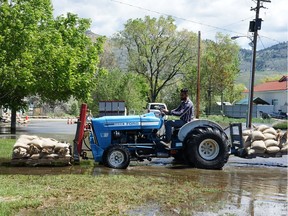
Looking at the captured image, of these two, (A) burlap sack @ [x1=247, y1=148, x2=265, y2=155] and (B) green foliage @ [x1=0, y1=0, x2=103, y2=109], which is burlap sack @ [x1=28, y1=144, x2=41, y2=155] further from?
(B) green foliage @ [x1=0, y1=0, x2=103, y2=109]

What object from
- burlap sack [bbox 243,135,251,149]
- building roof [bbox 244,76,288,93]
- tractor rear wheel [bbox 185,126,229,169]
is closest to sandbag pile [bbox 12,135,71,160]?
tractor rear wheel [bbox 185,126,229,169]

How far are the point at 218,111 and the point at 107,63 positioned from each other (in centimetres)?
2471

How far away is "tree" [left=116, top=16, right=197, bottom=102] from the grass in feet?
155

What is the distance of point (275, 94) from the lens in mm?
66562

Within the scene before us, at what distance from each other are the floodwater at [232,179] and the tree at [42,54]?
9173 mm

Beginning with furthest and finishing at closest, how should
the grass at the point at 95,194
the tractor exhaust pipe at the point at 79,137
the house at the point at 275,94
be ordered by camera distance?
1. the house at the point at 275,94
2. the tractor exhaust pipe at the point at 79,137
3. the grass at the point at 95,194

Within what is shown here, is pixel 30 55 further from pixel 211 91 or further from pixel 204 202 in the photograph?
pixel 211 91

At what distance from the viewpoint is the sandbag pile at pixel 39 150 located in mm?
10562

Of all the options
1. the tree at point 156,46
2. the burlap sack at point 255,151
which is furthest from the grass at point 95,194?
the tree at point 156,46

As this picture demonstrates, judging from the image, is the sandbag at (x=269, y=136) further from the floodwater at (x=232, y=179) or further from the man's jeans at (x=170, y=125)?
the man's jeans at (x=170, y=125)

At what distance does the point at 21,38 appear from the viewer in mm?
18750

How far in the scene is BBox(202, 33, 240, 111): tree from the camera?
61.7 m

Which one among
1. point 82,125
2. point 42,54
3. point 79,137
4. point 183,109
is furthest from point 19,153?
point 42,54

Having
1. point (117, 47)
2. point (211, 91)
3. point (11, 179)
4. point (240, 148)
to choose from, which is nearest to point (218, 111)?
point (211, 91)
